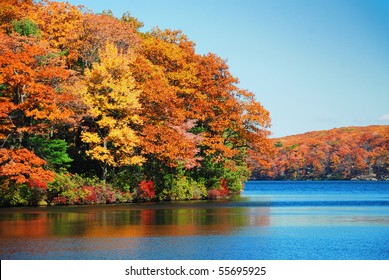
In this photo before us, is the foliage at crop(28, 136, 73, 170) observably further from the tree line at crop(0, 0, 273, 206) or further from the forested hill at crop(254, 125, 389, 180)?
the forested hill at crop(254, 125, 389, 180)

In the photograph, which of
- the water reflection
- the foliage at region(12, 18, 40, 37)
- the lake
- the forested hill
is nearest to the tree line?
the foliage at region(12, 18, 40, 37)

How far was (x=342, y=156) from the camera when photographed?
590ft

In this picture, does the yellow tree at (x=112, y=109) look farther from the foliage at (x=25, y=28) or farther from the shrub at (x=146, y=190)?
the foliage at (x=25, y=28)

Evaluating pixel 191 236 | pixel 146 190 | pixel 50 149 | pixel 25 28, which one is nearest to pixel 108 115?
pixel 50 149

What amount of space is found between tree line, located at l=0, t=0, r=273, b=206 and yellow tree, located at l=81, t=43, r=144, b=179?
95 mm

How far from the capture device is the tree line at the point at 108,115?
1800 inches

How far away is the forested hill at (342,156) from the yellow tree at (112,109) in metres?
114

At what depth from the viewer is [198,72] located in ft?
202

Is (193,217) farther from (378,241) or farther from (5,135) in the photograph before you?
(5,135)

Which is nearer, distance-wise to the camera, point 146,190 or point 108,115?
point 108,115

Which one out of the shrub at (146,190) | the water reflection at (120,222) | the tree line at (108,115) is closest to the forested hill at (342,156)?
the tree line at (108,115)

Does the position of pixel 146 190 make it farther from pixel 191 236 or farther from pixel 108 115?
pixel 191 236

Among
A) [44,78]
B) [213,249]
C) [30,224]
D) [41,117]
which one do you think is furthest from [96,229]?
[44,78]

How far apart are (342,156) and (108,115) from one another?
448 feet
